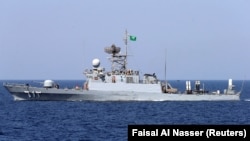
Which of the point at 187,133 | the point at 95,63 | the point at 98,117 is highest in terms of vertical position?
the point at 95,63

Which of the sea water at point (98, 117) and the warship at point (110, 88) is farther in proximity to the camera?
the warship at point (110, 88)

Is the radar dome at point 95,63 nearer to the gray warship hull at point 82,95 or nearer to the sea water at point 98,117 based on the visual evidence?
the gray warship hull at point 82,95

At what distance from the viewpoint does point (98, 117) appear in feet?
203

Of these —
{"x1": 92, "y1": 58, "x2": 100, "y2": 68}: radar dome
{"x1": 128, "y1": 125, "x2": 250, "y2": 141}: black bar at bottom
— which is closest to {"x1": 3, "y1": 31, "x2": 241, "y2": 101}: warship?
{"x1": 92, "y1": 58, "x2": 100, "y2": 68}: radar dome

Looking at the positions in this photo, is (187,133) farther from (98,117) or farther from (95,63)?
(95,63)

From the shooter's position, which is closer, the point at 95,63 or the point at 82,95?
the point at 82,95

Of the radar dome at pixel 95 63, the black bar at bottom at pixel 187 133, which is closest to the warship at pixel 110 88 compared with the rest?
the radar dome at pixel 95 63

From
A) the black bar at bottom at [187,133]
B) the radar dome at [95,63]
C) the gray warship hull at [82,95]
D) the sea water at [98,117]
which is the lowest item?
the sea water at [98,117]

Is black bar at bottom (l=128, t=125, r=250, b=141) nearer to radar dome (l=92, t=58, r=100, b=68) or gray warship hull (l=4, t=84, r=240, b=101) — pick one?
gray warship hull (l=4, t=84, r=240, b=101)

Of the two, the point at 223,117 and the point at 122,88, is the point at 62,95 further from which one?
the point at 223,117

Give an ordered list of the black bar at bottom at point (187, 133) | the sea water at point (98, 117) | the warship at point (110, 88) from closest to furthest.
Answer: the black bar at bottom at point (187, 133)
the sea water at point (98, 117)
the warship at point (110, 88)

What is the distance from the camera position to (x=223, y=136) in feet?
69.8

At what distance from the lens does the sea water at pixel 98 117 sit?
4653 centimetres

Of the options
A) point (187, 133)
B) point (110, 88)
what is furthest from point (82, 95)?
point (187, 133)
